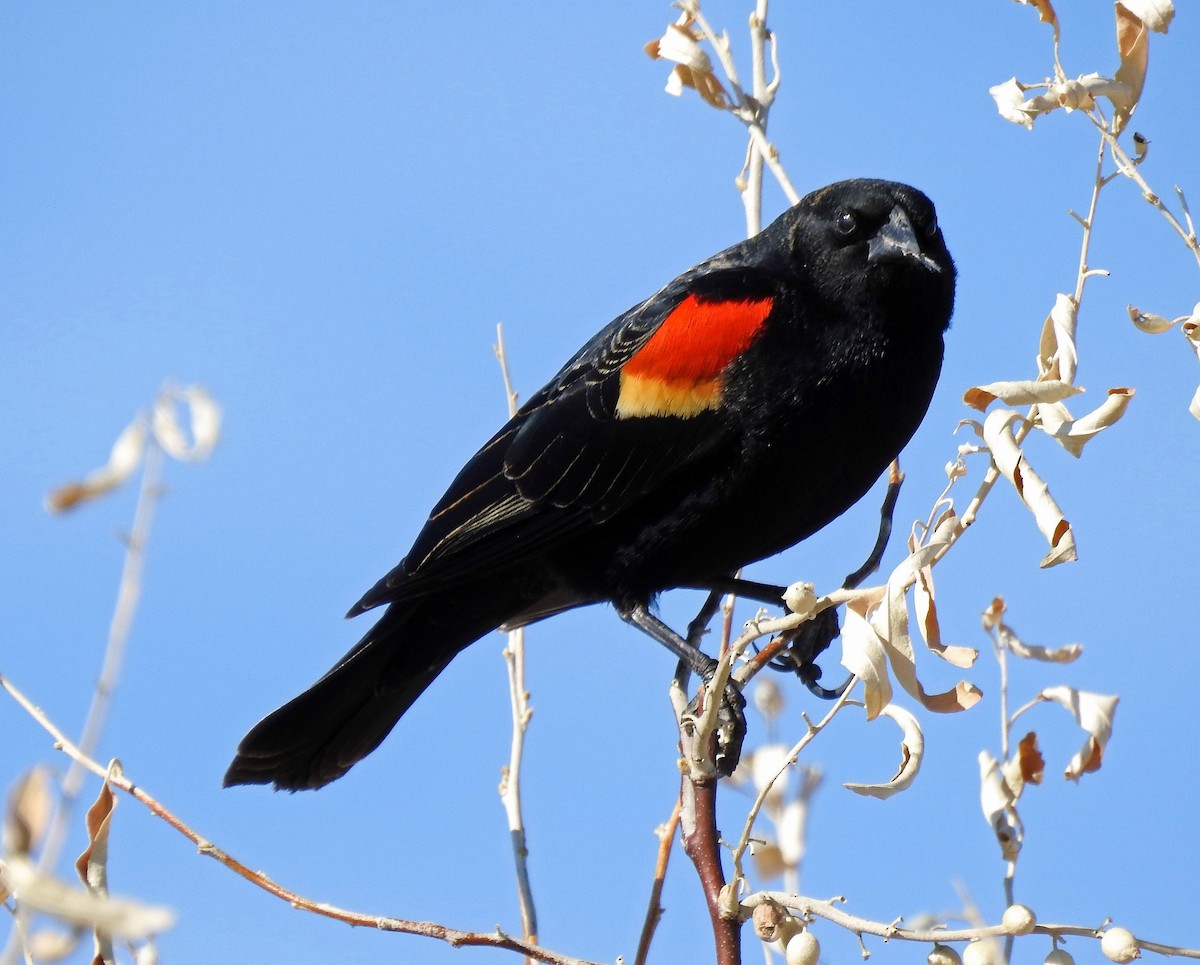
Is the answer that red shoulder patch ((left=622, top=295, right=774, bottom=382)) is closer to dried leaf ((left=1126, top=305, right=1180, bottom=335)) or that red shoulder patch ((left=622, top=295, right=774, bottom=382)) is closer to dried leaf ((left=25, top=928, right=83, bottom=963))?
dried leaf ((left=1126, top=305, right=1180, bottom=335))

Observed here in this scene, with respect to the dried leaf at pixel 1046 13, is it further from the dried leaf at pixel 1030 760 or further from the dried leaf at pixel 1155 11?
the dried leaf at pixel 1030 760

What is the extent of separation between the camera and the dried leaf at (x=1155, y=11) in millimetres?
1740

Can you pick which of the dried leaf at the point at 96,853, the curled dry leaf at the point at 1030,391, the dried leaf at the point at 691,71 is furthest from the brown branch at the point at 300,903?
the dried leaf at the point at 691,71

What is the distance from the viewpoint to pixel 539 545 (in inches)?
120

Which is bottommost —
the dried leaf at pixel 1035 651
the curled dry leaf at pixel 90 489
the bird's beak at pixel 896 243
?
the curled dry leaf at pixel 90 489

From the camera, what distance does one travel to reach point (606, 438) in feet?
10.0

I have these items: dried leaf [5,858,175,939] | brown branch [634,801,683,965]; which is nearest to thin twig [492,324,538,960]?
brown branch [634,801,683,965]

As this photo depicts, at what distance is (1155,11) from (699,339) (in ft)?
4.45

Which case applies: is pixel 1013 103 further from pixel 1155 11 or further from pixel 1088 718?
pixel 1088 718

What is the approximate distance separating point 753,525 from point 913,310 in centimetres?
63

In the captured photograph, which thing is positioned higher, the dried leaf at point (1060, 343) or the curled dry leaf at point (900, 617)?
the dried leaf at point (1060, 343)

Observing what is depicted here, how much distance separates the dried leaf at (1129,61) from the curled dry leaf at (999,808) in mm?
878

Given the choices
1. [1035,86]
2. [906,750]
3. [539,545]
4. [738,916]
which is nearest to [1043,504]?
[906,750]

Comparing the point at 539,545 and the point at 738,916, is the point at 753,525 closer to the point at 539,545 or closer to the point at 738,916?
the point at 539,545
